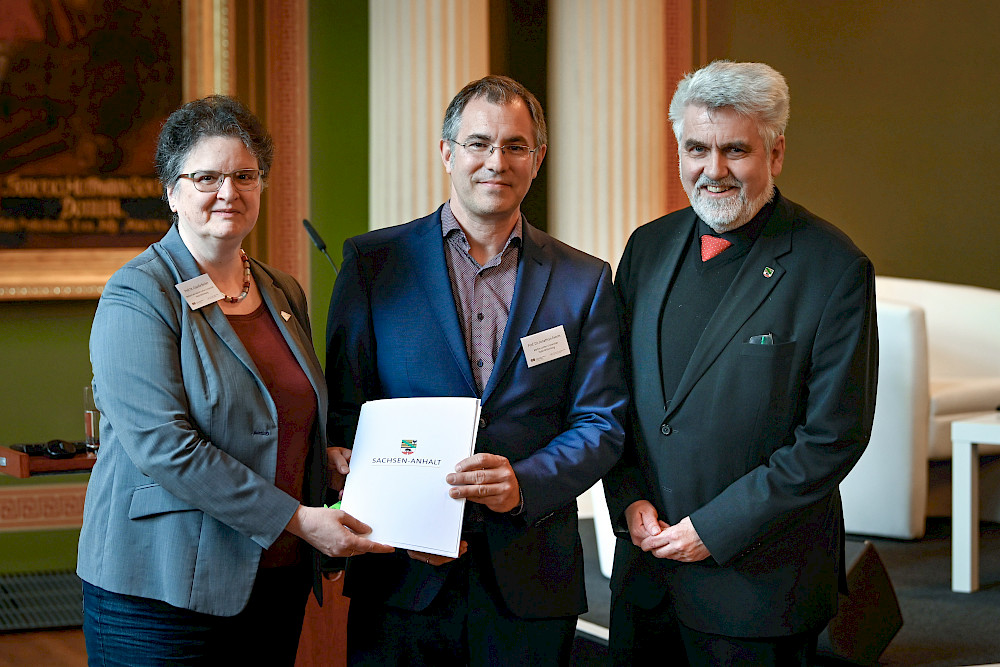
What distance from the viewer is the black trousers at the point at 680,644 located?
1.92 metres

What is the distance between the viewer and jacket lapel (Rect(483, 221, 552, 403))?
188 cm

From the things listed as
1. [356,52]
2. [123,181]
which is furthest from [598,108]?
[123,181]

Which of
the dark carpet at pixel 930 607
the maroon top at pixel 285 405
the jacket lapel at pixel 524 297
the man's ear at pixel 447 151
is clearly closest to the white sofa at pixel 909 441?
the dark carpet at pixel 930 607

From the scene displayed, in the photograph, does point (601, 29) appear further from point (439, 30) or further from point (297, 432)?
point (297, 432)

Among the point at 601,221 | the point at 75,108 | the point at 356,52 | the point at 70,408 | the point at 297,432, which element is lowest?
the point at 70,408

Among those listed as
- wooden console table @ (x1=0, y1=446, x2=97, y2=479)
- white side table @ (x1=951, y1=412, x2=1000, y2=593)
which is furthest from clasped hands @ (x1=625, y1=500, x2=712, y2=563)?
white side table @ (x1=951, y1=412, x2=1000, y2=593)

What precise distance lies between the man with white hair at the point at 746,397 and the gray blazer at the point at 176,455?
2.45ft

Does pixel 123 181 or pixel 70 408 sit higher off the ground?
pixel 123 181

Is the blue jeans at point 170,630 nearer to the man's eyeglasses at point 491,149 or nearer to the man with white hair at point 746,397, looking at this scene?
the man with white hair at point 746,397

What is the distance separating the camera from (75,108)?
449 centimetres

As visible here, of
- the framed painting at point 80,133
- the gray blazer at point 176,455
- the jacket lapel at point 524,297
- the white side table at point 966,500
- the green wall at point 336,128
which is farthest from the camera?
the green wall at point 336,128

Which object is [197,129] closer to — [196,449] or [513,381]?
[196,449]

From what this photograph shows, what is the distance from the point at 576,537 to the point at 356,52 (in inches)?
137

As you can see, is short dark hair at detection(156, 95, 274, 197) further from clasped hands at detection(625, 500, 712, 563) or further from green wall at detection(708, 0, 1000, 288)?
green wall at detection(708, 0, 1000, 288)
